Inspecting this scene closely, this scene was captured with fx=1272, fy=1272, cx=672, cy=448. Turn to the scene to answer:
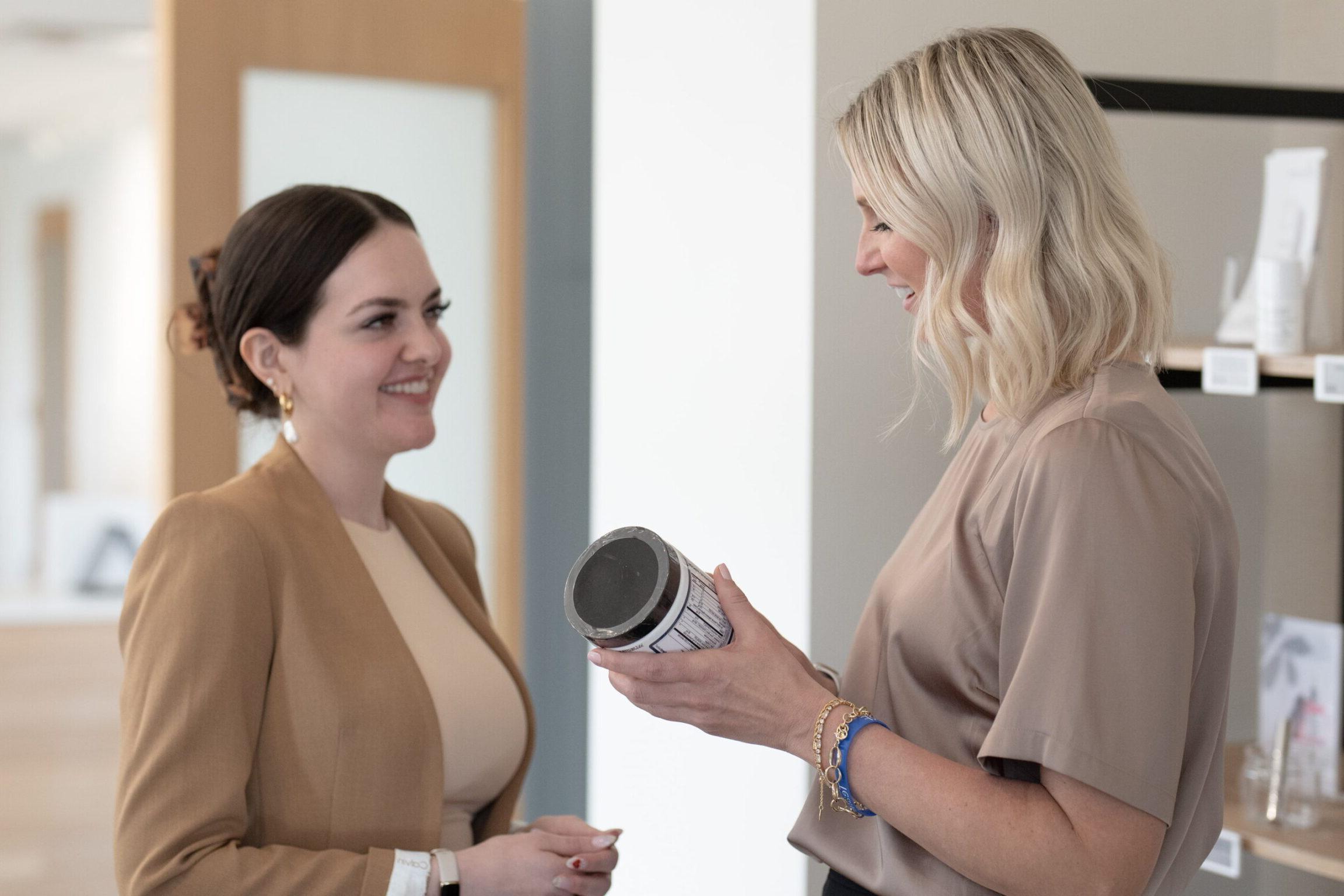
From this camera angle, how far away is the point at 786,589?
1743mm

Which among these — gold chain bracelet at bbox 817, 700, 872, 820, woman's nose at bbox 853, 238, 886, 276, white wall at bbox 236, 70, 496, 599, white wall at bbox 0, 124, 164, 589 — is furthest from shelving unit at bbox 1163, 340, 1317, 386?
white wall at bbox 0, 124, 164, 589

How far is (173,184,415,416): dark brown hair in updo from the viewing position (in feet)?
5.37

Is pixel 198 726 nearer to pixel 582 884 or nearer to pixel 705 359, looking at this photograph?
pixel 582 884

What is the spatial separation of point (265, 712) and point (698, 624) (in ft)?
1.95

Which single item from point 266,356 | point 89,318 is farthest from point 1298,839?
point 89,318

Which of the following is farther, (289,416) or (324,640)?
(289,416)

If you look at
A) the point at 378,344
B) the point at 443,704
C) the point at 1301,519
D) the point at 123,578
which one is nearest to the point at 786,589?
the point at 443,704

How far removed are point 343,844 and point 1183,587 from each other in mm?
950

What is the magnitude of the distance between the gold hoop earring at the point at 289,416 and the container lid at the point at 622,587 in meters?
0.73

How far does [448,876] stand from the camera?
142 centimetres

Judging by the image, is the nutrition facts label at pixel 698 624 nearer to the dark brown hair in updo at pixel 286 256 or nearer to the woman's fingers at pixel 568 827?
the woman's fingers at pixel 568 827

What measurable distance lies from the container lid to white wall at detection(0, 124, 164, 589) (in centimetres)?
856

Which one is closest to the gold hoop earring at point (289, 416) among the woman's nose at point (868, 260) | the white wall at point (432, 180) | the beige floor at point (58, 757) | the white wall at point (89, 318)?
the woman's nose at point (868, 260)

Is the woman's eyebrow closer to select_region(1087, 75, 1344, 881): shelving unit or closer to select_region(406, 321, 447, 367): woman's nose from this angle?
select_region(406, 321, 447, 367): woman's nose
